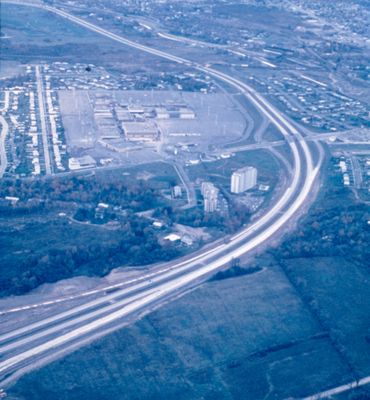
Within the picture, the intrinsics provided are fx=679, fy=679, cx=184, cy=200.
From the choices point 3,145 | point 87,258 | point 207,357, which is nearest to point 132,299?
point 87,258

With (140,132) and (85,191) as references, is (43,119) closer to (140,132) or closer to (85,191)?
(140,132)

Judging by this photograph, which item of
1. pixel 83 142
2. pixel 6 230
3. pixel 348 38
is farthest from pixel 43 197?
pixel 348 38

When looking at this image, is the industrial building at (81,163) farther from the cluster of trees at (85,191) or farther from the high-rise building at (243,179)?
the high-rise building at (243,179)

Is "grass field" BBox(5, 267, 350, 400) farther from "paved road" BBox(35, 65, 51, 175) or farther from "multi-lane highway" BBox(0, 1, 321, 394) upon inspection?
"paved road" BBox(35, 65, 51, 175)

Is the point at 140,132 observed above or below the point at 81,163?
above

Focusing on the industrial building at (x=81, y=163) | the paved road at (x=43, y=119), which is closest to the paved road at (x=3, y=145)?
the paved road at (x=43, y=119)

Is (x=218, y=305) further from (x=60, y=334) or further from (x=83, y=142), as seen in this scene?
(x=83, y=142)

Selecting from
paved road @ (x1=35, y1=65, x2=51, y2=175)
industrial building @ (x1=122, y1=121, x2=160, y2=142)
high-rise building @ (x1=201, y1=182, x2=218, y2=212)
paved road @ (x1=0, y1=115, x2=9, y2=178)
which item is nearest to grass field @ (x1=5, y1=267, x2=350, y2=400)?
high-rise building @ (x1=201, y1=182, x2=218, y2=212)
